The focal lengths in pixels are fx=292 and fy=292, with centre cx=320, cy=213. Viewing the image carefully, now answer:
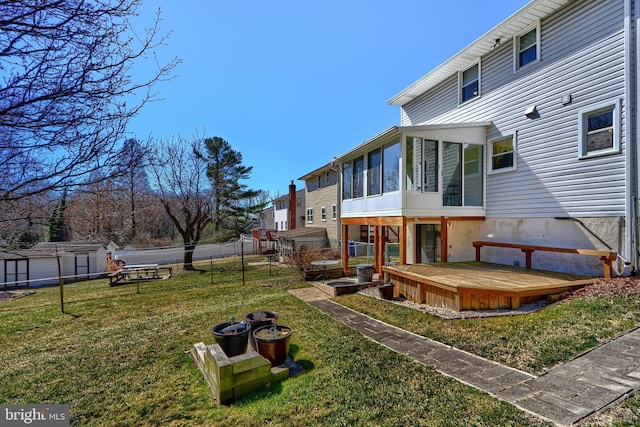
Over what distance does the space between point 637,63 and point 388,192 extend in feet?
18.9

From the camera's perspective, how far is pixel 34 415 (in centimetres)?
358

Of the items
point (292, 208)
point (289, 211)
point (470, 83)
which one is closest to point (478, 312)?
point (470, 83)

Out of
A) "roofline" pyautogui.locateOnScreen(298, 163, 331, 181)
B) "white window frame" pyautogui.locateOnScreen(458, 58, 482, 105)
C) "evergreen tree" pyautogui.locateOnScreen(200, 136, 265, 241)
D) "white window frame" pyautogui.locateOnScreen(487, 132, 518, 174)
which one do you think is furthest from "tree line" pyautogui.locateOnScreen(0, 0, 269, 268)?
"evergreen tree" pyautogui.locateOnScreen(200, 136, 265, 241)

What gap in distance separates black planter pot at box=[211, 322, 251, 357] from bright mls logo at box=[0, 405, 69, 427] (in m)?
1.81

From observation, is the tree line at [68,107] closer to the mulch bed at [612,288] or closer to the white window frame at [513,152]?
the mulch bed at [612,288]

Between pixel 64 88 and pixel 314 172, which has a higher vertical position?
pixel 314 172

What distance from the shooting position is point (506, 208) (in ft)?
27.9

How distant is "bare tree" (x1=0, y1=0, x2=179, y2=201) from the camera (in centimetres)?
219

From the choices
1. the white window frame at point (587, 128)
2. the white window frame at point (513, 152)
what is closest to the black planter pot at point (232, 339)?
the white window frame at point (587, 128)

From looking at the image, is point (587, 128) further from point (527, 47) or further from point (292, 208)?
point (292, 208)

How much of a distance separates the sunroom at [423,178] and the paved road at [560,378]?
4386 mm

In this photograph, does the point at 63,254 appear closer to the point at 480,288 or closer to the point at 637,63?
the point at 480,288

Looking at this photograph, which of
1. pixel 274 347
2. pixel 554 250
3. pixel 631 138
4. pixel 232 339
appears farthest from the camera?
pixel 554 250

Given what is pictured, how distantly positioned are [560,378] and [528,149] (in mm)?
6688
